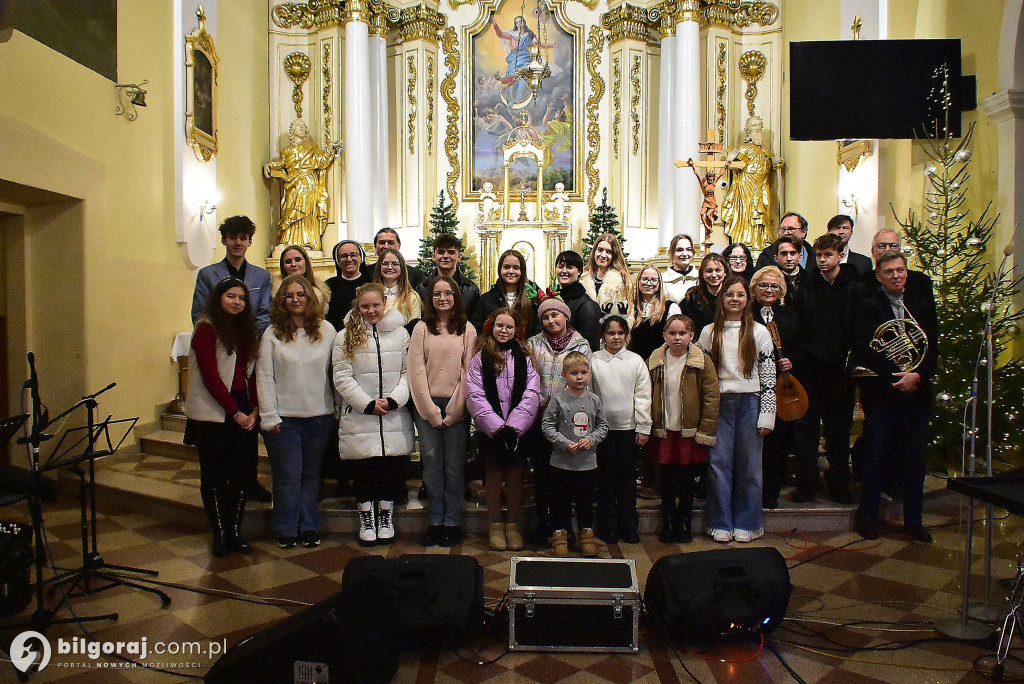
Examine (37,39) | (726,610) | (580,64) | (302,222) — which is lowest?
(726,610)

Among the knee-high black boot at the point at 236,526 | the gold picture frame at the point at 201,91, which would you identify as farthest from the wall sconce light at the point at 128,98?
the knee-high black boot at the point at 236,526

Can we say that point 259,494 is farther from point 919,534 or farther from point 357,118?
point 357,118

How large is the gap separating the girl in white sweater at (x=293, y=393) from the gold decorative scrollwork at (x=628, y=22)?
8.50m

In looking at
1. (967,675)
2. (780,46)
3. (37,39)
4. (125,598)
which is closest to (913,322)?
(967,675)

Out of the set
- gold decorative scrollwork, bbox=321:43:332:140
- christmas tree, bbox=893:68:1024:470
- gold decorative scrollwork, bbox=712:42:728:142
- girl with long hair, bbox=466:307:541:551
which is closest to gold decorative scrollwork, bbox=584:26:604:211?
gold decorative scrollwork, bbox=712:42:728:142

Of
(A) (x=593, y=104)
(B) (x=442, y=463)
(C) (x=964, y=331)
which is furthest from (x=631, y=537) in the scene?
(A) (x=593, y=104)

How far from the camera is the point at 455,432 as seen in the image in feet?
14.0

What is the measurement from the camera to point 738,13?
1049 centimetres

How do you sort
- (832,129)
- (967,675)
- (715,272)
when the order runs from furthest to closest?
(832,129) < (715,272) < (967,675)

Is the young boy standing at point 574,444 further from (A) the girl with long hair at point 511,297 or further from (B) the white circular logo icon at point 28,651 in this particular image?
(B) the white circular logo icon at point 28,651

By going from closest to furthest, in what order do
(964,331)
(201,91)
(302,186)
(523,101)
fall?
(964,331), (201,91), (302,186), (523,101)

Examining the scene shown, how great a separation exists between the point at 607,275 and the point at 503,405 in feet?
4.42

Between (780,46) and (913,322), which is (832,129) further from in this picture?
(780,46)

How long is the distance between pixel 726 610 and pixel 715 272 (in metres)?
2.37
